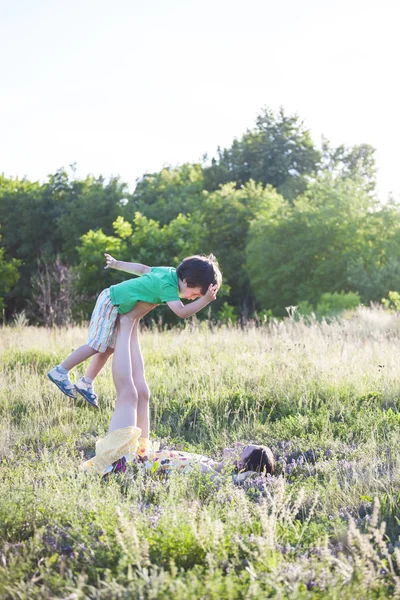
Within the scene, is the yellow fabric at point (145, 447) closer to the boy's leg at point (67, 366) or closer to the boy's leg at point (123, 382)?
the boy's leg at point (123, 382)

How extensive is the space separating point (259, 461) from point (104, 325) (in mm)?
1472

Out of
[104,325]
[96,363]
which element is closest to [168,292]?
[104,325]

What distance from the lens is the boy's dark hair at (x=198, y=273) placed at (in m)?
4.73

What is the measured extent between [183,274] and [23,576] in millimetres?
2468

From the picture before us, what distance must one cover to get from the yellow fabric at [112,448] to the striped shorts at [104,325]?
67 centimetres

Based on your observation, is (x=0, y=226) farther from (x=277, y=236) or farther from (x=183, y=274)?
(x=183, y=274)

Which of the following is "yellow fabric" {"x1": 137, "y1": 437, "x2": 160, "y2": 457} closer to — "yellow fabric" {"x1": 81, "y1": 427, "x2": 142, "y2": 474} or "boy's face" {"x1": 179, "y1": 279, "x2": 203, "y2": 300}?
"yellow fabric" {"x1": 81, "y1": 427, "x2": 142, "y2": 474}

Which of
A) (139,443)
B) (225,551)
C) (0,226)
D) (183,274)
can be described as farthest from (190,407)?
(0,226)

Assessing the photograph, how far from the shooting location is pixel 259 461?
461 cm

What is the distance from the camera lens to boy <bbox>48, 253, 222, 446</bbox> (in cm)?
468

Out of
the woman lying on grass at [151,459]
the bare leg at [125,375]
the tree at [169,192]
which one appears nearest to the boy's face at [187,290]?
the bare leg at [125,375]

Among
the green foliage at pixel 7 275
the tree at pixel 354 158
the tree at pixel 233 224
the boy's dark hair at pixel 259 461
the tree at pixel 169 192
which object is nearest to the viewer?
the boy's dark hair at pixel 259 461

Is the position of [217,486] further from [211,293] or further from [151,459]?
[211,293]

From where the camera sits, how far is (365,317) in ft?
44.6
